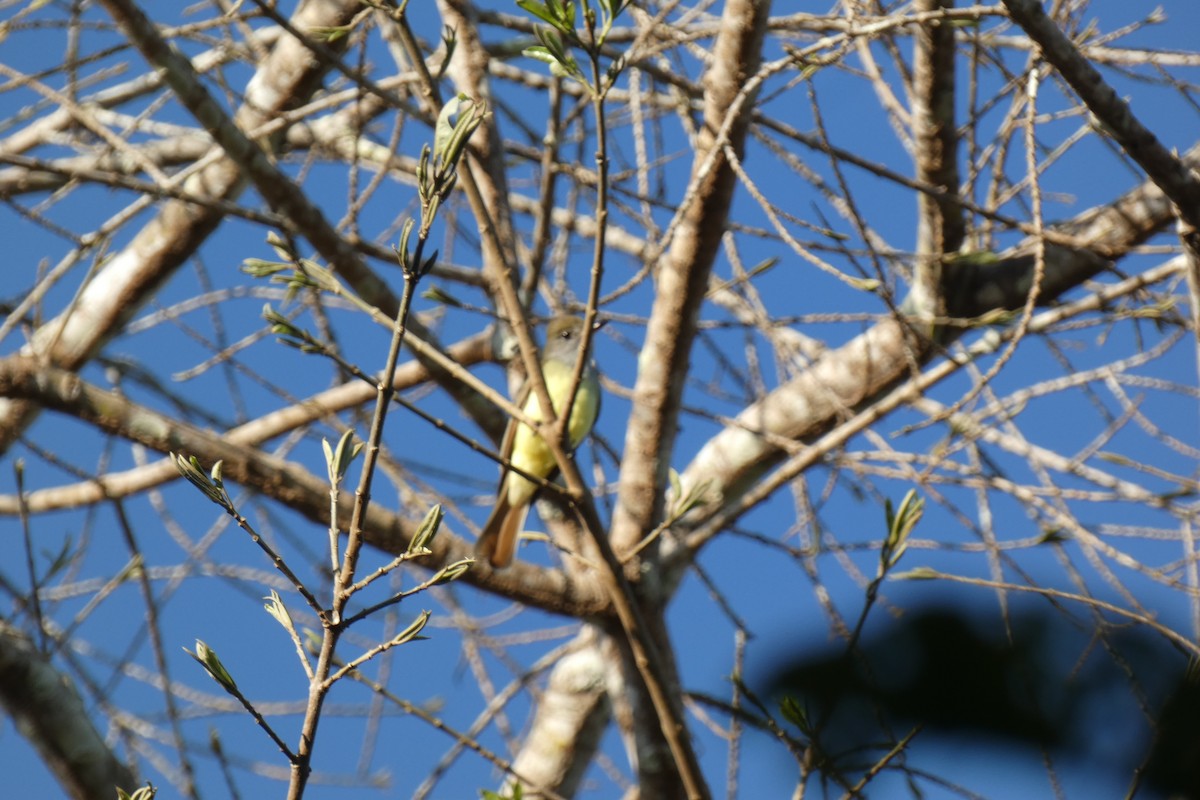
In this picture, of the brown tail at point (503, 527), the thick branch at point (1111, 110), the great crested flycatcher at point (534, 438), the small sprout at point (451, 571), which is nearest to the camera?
the small sprout at point (451, 571)

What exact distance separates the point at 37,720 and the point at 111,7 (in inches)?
61.2

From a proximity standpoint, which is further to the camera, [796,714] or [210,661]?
[796,714]

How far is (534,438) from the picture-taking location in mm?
4422

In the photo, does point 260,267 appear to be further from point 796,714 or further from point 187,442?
point 187,442

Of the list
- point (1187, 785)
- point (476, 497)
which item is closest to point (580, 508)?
point (1187, 785)

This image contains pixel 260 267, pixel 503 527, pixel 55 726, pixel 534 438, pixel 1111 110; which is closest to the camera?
pixel 260 267

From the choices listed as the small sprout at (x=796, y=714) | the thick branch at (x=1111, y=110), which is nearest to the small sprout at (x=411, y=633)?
the small sprout at (x=796, y=714)

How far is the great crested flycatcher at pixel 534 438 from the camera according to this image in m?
3.75

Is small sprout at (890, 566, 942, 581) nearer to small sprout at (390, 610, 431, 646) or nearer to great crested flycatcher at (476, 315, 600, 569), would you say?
small sprout at (390, 610, 431, 646)

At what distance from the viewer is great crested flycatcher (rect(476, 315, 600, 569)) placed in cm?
375

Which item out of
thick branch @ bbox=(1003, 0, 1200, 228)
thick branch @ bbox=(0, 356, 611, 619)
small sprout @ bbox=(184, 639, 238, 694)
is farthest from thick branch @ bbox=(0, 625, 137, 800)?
thick branch @ bbox=(1003, 0, 1200, 228)

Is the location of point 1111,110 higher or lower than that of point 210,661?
higher

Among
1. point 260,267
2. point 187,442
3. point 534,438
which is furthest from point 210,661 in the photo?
point 534,438

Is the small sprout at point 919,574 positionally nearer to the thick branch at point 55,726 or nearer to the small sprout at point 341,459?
the small sprout at point 341,459
